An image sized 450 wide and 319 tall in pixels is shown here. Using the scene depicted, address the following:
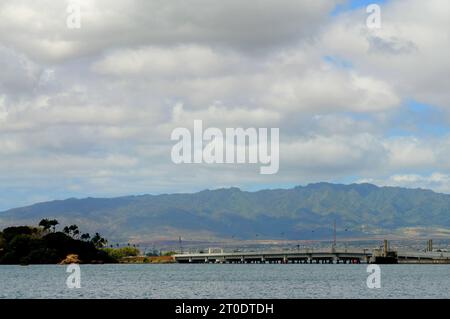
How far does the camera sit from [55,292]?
129500 mm
